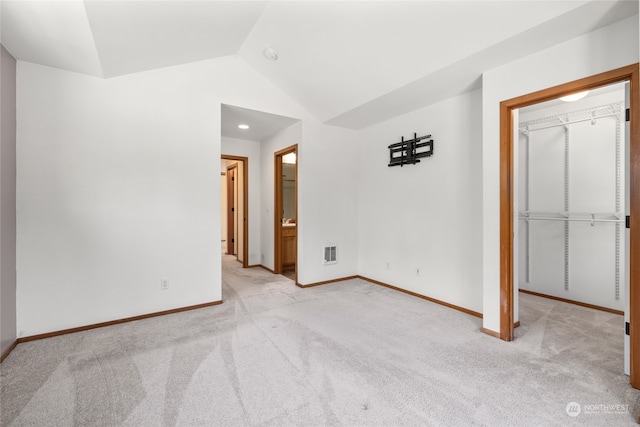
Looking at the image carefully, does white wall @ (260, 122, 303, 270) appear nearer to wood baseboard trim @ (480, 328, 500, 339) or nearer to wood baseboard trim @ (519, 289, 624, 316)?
wood baseboard trim @ (480, 328, 500, 339)

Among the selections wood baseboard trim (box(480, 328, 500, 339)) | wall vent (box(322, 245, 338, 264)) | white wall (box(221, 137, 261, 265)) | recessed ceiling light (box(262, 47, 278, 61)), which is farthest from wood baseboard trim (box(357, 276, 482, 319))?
recessed ceiling light (box(262, 47, 278, 61))

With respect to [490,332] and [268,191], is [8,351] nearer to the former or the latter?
[268,191]

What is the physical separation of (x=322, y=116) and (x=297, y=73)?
0.80 meters

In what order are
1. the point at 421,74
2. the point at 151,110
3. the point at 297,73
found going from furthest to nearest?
the point at 297,73, the point at 151,110, the point at 421,74

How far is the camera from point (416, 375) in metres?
1.99

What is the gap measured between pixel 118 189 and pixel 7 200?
763mm

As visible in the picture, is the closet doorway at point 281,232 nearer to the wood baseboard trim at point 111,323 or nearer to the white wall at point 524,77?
the wood baseboard trim at point 111,323

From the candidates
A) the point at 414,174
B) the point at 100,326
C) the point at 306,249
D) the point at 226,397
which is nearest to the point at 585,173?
the point at 414,174

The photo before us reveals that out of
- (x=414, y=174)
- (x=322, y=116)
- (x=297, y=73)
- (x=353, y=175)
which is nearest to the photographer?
(x=297, y=73)

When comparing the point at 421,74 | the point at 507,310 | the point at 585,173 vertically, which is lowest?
the point at 507,310

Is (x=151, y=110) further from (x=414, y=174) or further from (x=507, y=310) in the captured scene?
(x=507, y=310)

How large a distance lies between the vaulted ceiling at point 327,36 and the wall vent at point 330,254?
2.10 m

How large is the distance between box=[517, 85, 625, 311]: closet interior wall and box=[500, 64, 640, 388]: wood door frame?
1.68 meters

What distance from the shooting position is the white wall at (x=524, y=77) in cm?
192
